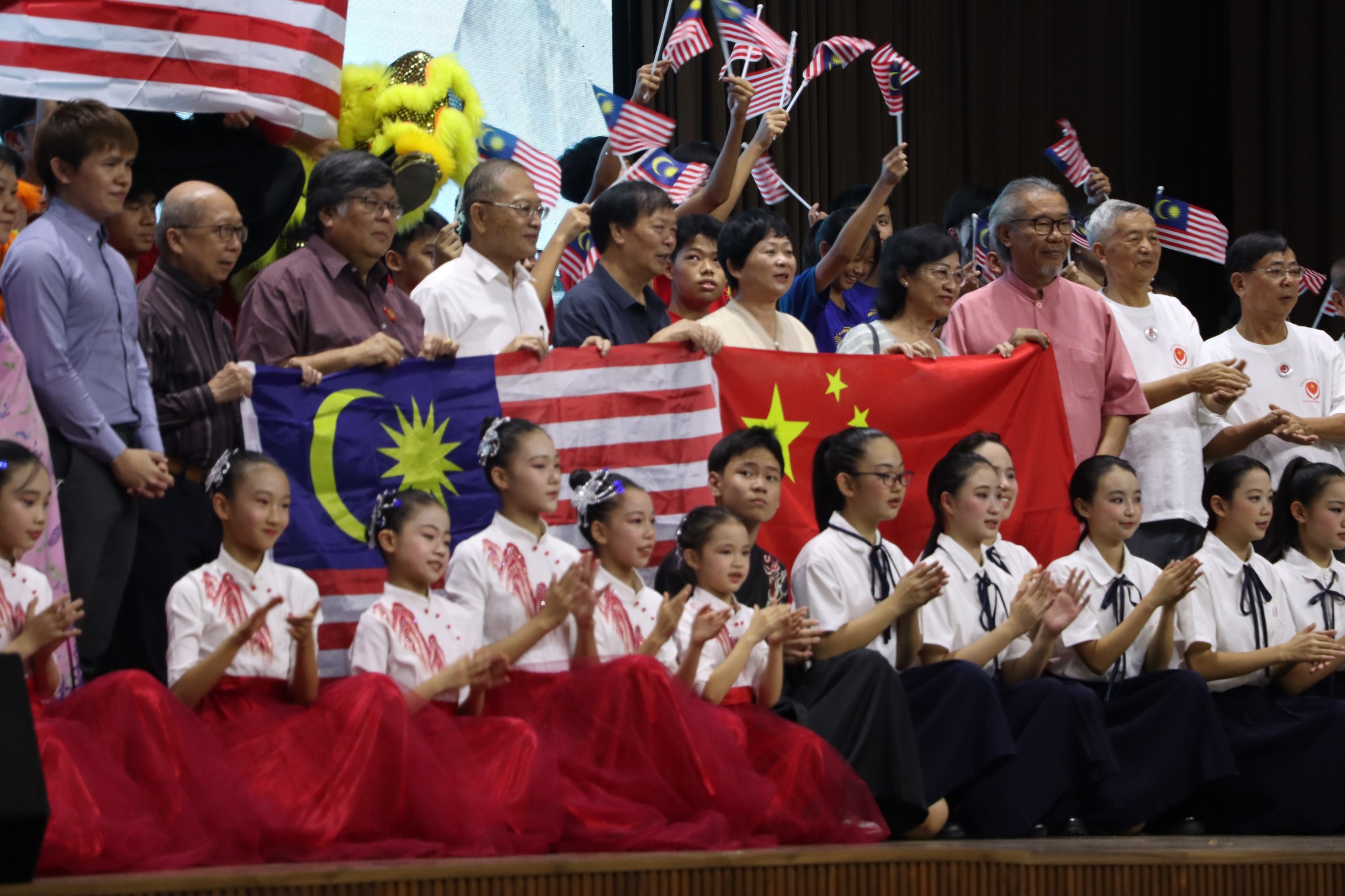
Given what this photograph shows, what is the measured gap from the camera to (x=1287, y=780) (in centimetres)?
489

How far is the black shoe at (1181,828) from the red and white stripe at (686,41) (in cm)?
332

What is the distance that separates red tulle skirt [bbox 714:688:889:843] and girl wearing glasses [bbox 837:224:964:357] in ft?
5.67

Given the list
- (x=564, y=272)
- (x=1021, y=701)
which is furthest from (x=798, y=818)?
(x=564, y=272)

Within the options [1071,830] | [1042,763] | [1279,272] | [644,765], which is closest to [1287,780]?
[1071,830]

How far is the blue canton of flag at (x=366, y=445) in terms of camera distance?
454cm

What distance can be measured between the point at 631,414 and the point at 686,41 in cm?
214

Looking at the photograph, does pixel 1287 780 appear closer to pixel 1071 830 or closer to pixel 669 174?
pixel 1071 830

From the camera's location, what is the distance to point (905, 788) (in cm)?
424

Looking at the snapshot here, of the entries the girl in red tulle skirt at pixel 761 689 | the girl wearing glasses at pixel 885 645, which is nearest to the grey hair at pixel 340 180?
the girl in red tulle skirt at pixel 761 689

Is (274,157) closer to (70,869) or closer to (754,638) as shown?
(754,638)

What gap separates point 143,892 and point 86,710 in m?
0.61

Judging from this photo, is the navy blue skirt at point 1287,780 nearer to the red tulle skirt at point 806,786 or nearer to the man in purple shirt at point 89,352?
the red tulle skirt at point 806,786

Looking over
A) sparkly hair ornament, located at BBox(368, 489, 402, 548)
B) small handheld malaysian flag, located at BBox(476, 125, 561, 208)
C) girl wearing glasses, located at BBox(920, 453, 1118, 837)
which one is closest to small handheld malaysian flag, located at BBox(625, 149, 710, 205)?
small handheld malaysian flag, located at BBox(476, 125, 561, 208)

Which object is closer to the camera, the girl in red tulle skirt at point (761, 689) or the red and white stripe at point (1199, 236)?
the girl in red tulle skirt at point (761, 689)
